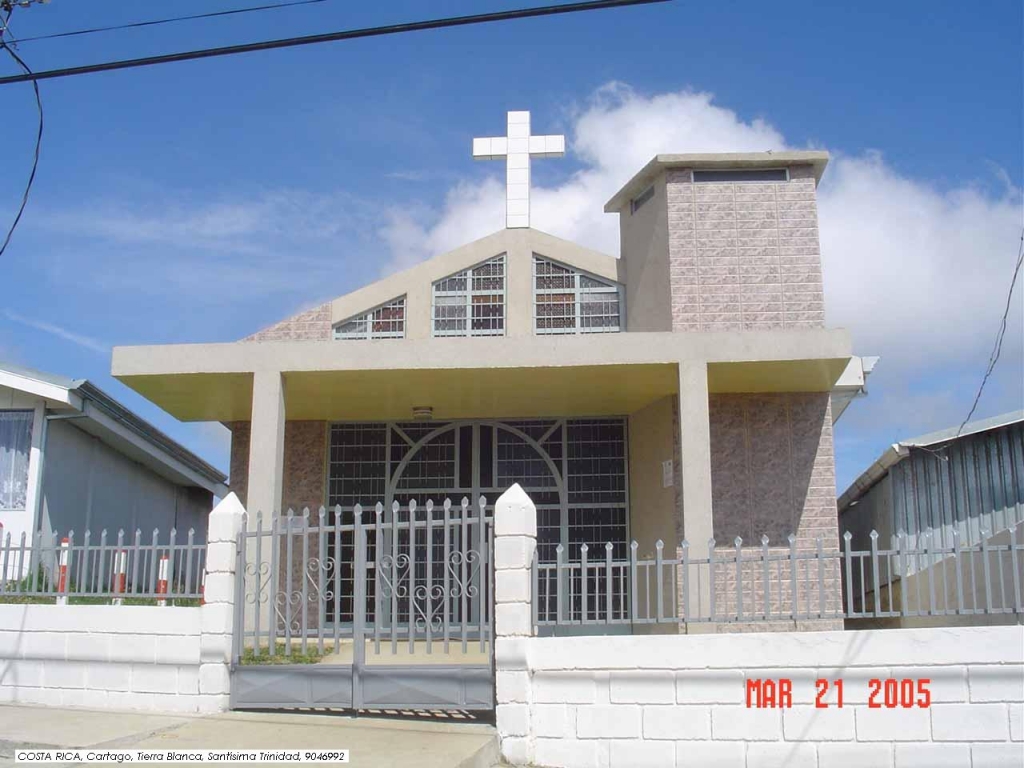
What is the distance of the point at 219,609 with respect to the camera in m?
8.84

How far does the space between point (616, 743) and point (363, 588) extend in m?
2.26

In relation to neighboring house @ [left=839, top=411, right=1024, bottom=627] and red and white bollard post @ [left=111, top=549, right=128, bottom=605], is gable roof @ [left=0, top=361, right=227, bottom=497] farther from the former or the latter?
neighboring house @ [left=839, top=411, right=1024, bottom=627]

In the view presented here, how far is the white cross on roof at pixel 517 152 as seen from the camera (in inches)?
599

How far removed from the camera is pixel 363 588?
27.9ft

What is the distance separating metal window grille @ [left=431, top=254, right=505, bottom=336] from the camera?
49.4ft

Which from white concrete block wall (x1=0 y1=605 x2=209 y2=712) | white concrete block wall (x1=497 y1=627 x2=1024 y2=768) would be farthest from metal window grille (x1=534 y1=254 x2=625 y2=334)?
white concrete block wall (x1=497 y1=627 x2=1024 y2=768)

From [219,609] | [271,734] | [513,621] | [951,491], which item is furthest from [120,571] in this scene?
[951,491]

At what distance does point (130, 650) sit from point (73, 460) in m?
6.71

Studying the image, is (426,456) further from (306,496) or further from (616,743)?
(616,743)

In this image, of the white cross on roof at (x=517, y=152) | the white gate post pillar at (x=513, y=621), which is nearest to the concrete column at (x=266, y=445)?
the white gate post pillar at (x=513, y=621)

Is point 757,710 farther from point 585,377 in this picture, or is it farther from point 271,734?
point 585,377

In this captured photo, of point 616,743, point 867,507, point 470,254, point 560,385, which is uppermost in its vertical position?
point 470,254

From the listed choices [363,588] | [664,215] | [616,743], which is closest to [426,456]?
[664,215]

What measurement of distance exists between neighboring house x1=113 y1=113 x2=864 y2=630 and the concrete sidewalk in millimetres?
3709
